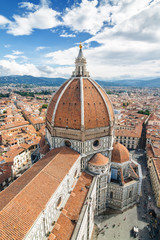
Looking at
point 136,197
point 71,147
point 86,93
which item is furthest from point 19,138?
point 136,197

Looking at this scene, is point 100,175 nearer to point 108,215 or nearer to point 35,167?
point 108,215

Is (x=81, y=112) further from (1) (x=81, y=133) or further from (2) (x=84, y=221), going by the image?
(2) (x=84, y=221)

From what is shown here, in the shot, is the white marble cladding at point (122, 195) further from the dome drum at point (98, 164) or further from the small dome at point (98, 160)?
the small dome at point (98, 160)

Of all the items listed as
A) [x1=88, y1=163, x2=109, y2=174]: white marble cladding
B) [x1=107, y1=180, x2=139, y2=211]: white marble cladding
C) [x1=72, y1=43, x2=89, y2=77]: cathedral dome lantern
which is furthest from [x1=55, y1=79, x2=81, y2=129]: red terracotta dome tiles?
[x1=107, y1=180, x2=139, y2=211]: white marble cladding

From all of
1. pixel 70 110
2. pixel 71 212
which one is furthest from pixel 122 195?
pixel 70 110

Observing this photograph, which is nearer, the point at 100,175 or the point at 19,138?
the point at 100,175
